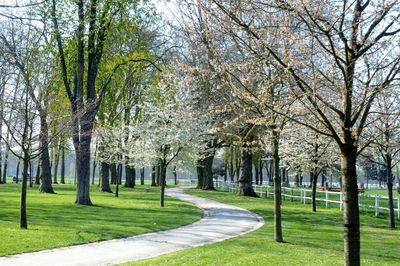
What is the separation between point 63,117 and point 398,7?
1198 centimetres

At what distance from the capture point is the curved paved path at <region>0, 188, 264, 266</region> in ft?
31.9

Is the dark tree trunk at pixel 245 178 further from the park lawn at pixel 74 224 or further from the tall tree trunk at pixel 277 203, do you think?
the tall tree trunk at pixel 277 203

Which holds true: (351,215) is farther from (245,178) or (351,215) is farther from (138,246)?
(245,178)

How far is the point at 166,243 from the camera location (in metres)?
12.3

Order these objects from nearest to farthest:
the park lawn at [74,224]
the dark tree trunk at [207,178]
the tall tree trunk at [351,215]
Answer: the tall tree trunk at [351,215]
the park lawn at [74,224]
the dark tree trunk at [207,178]

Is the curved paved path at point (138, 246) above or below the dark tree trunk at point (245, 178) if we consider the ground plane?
below

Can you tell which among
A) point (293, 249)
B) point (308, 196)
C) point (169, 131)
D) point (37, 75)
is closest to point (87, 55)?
point (169, 131)

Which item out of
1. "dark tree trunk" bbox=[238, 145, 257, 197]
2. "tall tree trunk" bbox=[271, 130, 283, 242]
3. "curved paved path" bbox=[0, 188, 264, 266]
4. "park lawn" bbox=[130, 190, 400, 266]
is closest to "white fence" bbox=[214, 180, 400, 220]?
"dark tree trunk" bbox=[238, 145, 257, 197]

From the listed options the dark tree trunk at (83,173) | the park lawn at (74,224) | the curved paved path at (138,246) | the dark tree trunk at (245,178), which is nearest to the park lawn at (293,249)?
the curved paved path at (138,246)

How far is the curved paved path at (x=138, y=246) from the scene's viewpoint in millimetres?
9719

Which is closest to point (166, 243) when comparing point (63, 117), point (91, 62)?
point (63, 117)

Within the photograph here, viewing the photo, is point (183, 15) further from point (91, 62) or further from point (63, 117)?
point (91, 62)

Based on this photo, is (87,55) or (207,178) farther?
(207,178)

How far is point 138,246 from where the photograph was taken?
11.7 meters
